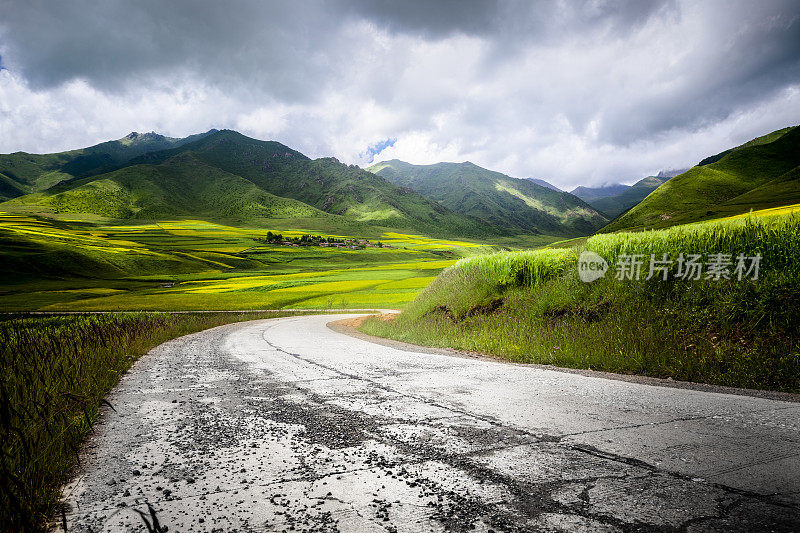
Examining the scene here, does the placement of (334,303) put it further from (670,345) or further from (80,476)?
(80,476)

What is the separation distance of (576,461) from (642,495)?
1.84 ft

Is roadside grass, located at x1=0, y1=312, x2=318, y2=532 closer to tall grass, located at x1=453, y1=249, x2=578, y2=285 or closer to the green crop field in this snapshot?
tall grass, located at x1=453, y1=249, x2=578, y2=285

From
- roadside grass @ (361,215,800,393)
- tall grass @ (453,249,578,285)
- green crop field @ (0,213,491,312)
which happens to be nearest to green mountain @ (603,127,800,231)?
green crop field @ (0,213,491,312)

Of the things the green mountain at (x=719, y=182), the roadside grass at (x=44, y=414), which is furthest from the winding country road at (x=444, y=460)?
the green mountain at (x=719, y=182)

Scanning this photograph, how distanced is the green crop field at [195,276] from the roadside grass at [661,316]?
745 centimetres

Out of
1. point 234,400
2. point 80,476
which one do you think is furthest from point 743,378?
point 80,476

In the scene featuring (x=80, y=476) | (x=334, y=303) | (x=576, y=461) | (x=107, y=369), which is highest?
(x=576, y=461)

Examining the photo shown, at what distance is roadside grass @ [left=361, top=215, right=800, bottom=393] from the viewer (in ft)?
22.7

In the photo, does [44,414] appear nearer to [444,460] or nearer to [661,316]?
[444,460]

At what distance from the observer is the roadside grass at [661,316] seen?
22.7ft

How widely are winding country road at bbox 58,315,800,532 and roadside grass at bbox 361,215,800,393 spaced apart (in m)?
2.07

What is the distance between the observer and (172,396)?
559 centimetres

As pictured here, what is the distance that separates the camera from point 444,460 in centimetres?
314

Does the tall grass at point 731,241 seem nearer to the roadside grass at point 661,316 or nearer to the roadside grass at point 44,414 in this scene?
the roadside grass at point 661,316
